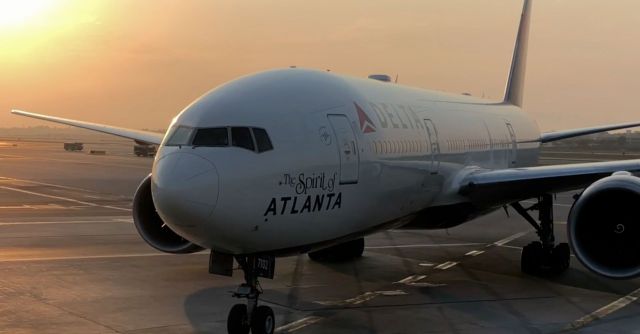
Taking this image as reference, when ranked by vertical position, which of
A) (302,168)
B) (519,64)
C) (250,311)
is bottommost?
(250,311)

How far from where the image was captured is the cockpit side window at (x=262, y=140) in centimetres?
908

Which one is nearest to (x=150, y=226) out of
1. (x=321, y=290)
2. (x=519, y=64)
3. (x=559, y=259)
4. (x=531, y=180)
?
(x=321, y=290)

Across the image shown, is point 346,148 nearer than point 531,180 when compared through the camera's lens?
Yes

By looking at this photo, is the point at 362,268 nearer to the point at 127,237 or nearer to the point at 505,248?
the point at 505,248

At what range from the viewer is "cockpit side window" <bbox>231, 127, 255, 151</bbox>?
8961 millimetres

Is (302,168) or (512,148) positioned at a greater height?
(302,168)

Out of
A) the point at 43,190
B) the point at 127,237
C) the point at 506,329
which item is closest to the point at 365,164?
the point at 506,329

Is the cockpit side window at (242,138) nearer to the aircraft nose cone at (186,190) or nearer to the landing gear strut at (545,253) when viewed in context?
the aircraft nose cone at (186,190)

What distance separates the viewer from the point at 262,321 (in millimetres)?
9562

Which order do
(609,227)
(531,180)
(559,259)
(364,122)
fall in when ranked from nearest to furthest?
(364,122), (609,227), (531,180), (559,259)

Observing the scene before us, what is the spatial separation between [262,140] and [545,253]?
9.01 meters

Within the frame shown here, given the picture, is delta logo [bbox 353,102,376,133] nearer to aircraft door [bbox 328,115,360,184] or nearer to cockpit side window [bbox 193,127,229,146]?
aircraft door [bbox 328,115,360,184]

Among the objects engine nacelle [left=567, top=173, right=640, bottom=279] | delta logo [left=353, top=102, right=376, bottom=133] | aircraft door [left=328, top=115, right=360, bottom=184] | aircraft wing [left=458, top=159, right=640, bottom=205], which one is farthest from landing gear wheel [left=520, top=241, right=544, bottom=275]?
aircraft door [left=328, top=115, right=360, bottom=184]

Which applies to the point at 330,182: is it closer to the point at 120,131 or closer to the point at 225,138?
the point at 225,138
